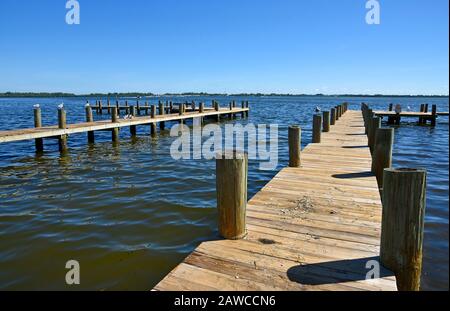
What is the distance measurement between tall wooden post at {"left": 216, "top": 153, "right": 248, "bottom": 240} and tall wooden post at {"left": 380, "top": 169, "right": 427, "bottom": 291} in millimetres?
1598

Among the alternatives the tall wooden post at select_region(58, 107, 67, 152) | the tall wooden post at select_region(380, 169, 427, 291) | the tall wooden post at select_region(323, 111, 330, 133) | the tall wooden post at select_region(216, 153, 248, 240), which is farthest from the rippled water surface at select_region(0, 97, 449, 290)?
the tall wooden post at select_region(323, 111, 330, 133)

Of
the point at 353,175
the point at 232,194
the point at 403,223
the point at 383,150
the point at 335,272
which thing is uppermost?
the point at 383,150

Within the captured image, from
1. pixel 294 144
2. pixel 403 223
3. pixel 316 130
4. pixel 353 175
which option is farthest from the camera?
pixel 316 130

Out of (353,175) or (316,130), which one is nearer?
(353,175)

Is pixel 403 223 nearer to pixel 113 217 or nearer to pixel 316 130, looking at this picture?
pixel 113 217

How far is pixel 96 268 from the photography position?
5.13 metres

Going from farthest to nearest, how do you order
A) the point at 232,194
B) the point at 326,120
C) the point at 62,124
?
the point at 326,120, the point at 62,124, the point at 232,194

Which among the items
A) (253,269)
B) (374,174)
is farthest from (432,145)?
(253,269)

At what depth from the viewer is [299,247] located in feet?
13.5

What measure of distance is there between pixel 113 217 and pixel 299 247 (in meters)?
4.29

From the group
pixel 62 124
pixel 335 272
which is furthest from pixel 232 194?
pixel 62 124

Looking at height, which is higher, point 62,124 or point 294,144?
point 62,124

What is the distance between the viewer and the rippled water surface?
5.07 metres

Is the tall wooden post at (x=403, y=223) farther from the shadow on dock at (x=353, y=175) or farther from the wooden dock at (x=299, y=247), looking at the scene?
the shadow on dock at (x=353, y=175)
